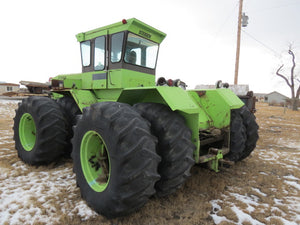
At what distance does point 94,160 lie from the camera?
2762mm

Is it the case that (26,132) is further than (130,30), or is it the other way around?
(26,132)

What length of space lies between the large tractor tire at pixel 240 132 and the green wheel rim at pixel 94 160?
2.21m

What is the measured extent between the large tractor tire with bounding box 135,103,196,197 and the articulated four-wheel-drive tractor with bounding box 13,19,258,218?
12 mm

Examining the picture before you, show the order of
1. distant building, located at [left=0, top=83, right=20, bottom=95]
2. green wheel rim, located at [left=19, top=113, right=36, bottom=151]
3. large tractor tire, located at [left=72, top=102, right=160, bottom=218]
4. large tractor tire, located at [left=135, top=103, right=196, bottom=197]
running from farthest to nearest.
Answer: distant building, located at [left=0, top=83, right=20, bottom=95], green wheel rim, located at [left=19, top=113, right=36, bottom=151], large tractor tire, located at [left=135, top=103, right=196, bottom=197], large tractor tire, located at [left=72, top=102, right=160, bottom=218]

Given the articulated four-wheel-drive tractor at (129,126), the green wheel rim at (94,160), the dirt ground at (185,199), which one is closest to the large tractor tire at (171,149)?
the articulated four-wheel-drive tractor at (129,126)

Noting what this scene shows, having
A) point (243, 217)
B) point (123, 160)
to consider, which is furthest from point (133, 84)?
point (243, 217)

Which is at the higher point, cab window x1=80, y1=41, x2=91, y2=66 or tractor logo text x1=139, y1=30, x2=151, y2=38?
tractor logo text x1=139, y1=30, x2=151, y2=38

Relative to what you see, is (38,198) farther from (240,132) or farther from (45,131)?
(240,132)

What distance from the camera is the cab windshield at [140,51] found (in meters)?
3.81

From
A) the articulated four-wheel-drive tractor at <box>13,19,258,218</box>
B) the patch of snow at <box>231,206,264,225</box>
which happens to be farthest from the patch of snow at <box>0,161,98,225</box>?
the patch of snow at <box>231,206,264,225</box>

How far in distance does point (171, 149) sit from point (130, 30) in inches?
97.5

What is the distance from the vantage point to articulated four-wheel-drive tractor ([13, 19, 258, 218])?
208cm

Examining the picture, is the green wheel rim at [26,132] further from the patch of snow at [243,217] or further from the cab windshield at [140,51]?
the patch of snow at [243,217]

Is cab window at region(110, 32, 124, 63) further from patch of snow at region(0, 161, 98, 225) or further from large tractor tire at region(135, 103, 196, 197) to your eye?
patch of snow at region(0, 161, 98, 225)
